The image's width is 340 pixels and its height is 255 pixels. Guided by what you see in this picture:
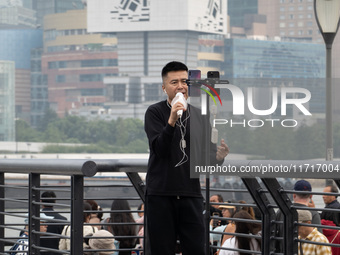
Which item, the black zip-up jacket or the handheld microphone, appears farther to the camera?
the black zip-up jacket

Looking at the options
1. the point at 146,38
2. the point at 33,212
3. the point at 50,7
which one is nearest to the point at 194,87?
the point at 33,212

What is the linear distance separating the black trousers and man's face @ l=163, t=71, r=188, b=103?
443mm

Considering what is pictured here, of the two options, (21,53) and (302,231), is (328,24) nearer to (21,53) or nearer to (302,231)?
(302,231)

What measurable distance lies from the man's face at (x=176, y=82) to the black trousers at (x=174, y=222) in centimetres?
44

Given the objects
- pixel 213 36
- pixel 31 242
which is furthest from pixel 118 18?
pixel 31 242

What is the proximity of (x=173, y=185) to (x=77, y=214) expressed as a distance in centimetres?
65

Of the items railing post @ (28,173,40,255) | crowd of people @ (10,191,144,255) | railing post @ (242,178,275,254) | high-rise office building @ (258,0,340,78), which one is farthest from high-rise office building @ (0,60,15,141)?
railing post @ (242,178,275,254)

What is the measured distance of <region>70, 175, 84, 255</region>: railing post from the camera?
389 centimetres

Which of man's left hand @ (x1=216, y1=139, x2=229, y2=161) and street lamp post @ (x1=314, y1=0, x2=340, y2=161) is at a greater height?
street lamp post @ (x1=314, y1=0, x2=340, y2=161)

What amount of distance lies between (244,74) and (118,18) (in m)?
19.7

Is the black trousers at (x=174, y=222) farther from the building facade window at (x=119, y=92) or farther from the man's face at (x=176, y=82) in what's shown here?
the building facade window at (x=119, y=92)

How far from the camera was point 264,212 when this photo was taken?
364 cm

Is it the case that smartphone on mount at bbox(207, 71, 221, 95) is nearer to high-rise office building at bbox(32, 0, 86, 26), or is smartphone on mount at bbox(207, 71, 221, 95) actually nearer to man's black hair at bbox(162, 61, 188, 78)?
man's black hair at bbox(162, 61, 188, 78)

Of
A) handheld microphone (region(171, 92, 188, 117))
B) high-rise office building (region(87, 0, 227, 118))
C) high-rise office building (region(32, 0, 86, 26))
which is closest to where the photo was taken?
handheld microphone (region(171, 92, 188, 117))
